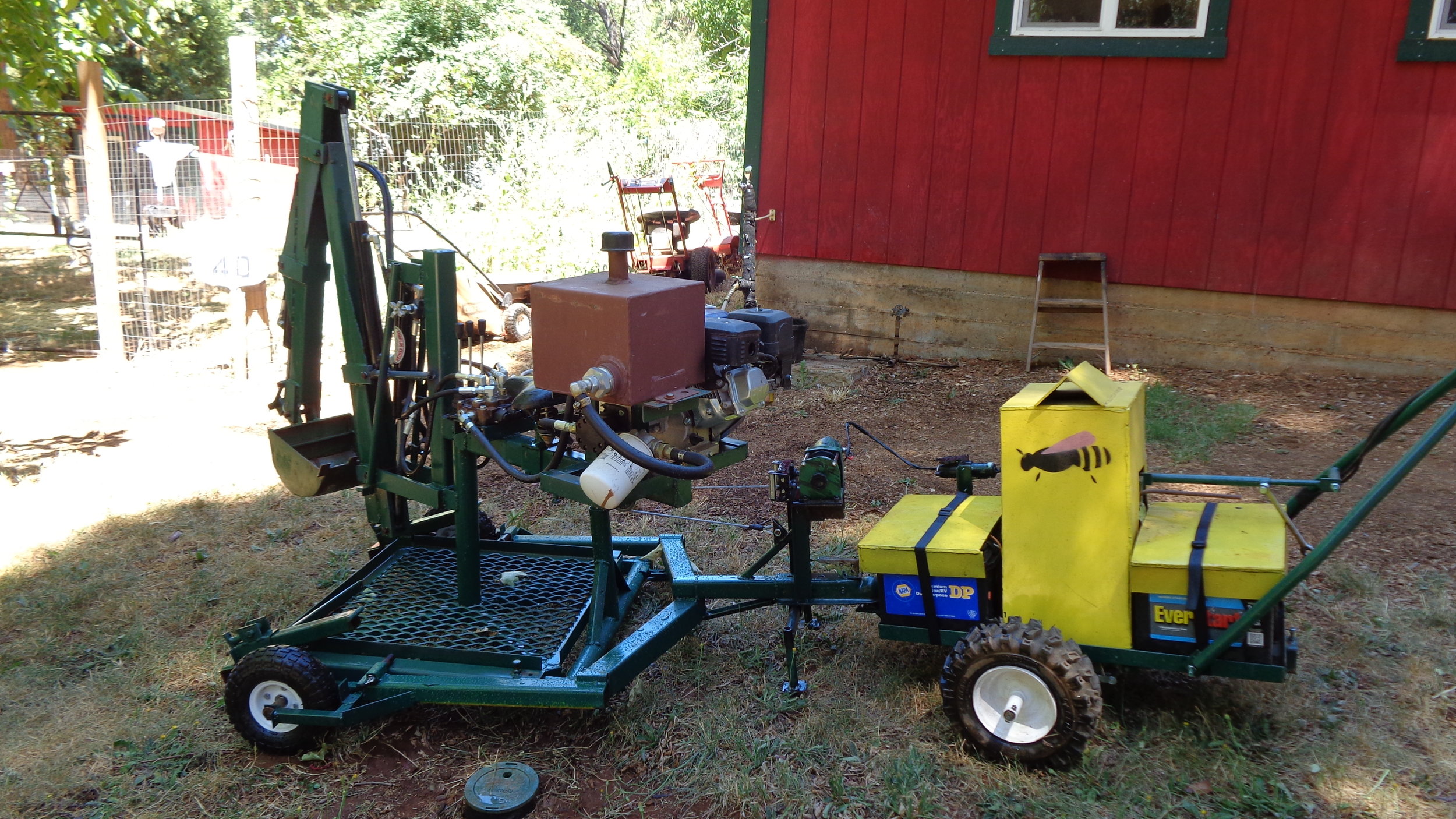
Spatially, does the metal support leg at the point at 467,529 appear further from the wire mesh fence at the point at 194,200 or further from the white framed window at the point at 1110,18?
the white framed window at the point at 1110,18

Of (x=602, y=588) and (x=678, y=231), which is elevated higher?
(x=678, y=231)

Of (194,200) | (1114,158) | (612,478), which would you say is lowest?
(612,478)

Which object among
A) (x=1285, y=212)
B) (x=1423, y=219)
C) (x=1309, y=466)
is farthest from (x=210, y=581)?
(x=1423, y=219)

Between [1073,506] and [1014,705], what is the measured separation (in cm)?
61

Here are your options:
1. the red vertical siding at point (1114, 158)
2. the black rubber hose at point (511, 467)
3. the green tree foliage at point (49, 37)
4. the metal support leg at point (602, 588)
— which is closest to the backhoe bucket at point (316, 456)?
the black rubber hose at point (511, 467)

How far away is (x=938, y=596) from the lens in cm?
318

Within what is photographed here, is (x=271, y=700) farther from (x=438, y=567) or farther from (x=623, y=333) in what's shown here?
(x=623, y=333)

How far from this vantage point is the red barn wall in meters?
6.56

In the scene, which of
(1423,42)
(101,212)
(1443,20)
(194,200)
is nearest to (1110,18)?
(1423,42)

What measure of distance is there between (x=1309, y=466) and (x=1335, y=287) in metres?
2.24

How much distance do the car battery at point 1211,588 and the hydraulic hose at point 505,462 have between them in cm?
176

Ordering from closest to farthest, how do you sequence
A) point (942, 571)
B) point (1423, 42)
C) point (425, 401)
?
point (942, 571) < point (425, 401) < point (1423, 42)

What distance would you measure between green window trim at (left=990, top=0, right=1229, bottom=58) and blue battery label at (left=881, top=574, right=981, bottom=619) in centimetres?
534

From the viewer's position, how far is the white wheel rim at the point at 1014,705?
9.39 feet
